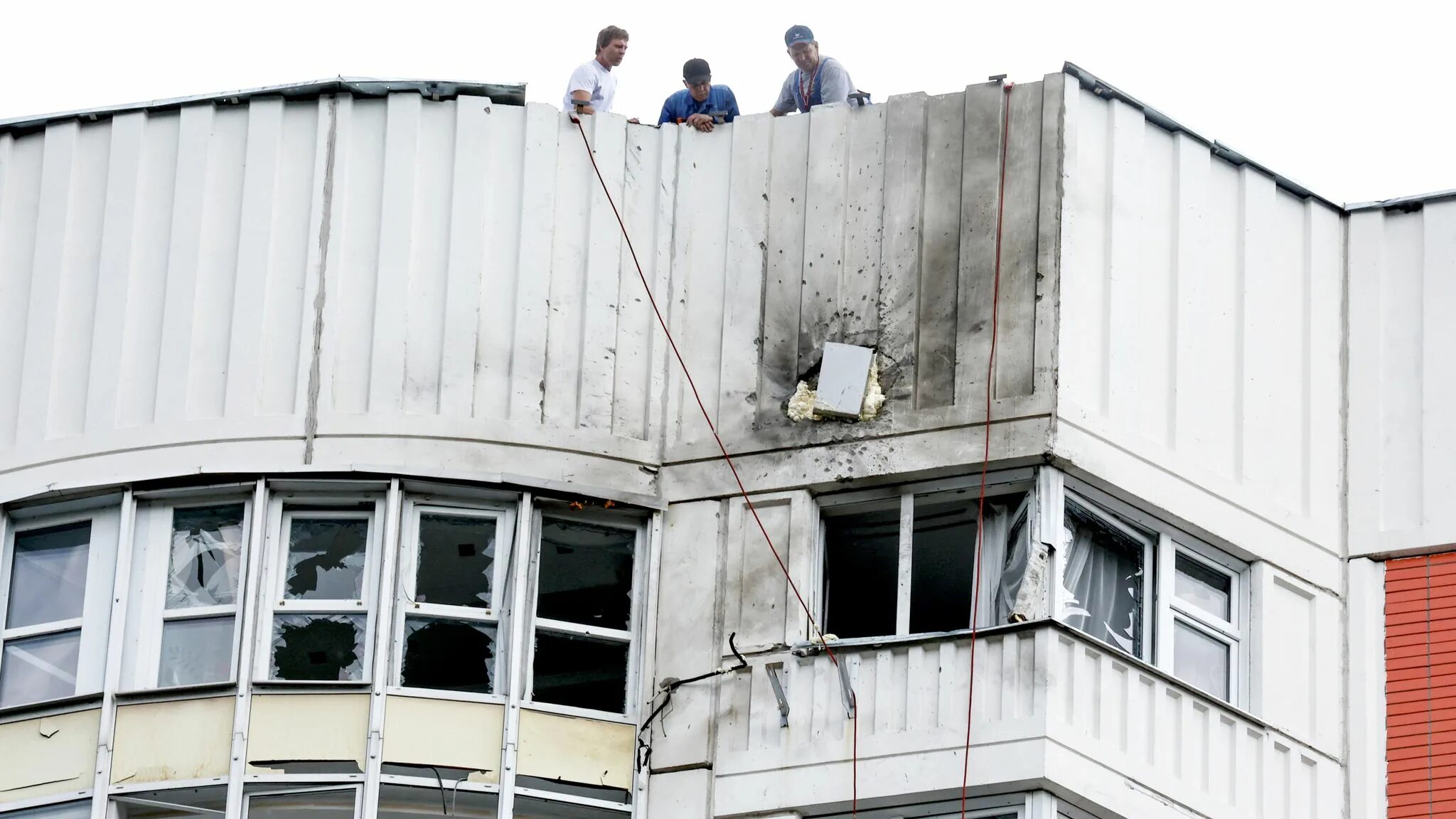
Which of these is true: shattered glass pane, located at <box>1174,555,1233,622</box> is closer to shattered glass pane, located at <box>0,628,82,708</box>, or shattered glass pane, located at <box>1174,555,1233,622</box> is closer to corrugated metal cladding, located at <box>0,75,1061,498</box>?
corrugated metal cladding, located at <box>0,75,1061,498</box>

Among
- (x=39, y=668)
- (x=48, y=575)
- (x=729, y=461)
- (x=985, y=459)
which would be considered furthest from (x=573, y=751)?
(x=48, y=575)

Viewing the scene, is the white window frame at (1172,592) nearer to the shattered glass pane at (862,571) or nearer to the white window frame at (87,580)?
the shattered glass pane at (862,571)

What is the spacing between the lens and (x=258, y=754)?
25281mm

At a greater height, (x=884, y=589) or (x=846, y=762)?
(x=884, y=589)

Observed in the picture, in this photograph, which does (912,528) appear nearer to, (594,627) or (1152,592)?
(1152,592)

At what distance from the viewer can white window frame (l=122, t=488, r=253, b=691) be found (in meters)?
25.8

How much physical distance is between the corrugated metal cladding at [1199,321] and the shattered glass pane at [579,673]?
4.32 m

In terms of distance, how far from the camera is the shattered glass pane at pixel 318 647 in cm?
2570

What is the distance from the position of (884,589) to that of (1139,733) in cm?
254

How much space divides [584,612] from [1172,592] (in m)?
4.98

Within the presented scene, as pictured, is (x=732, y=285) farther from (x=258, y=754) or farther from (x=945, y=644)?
(x=258, y=754)

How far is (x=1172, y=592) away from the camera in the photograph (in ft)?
86.3

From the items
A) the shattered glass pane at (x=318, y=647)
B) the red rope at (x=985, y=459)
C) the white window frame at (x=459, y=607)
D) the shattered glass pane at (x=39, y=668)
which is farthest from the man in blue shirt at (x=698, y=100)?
the shattered glass pane at (x=39, y=668)

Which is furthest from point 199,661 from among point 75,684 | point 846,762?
point 846,762
